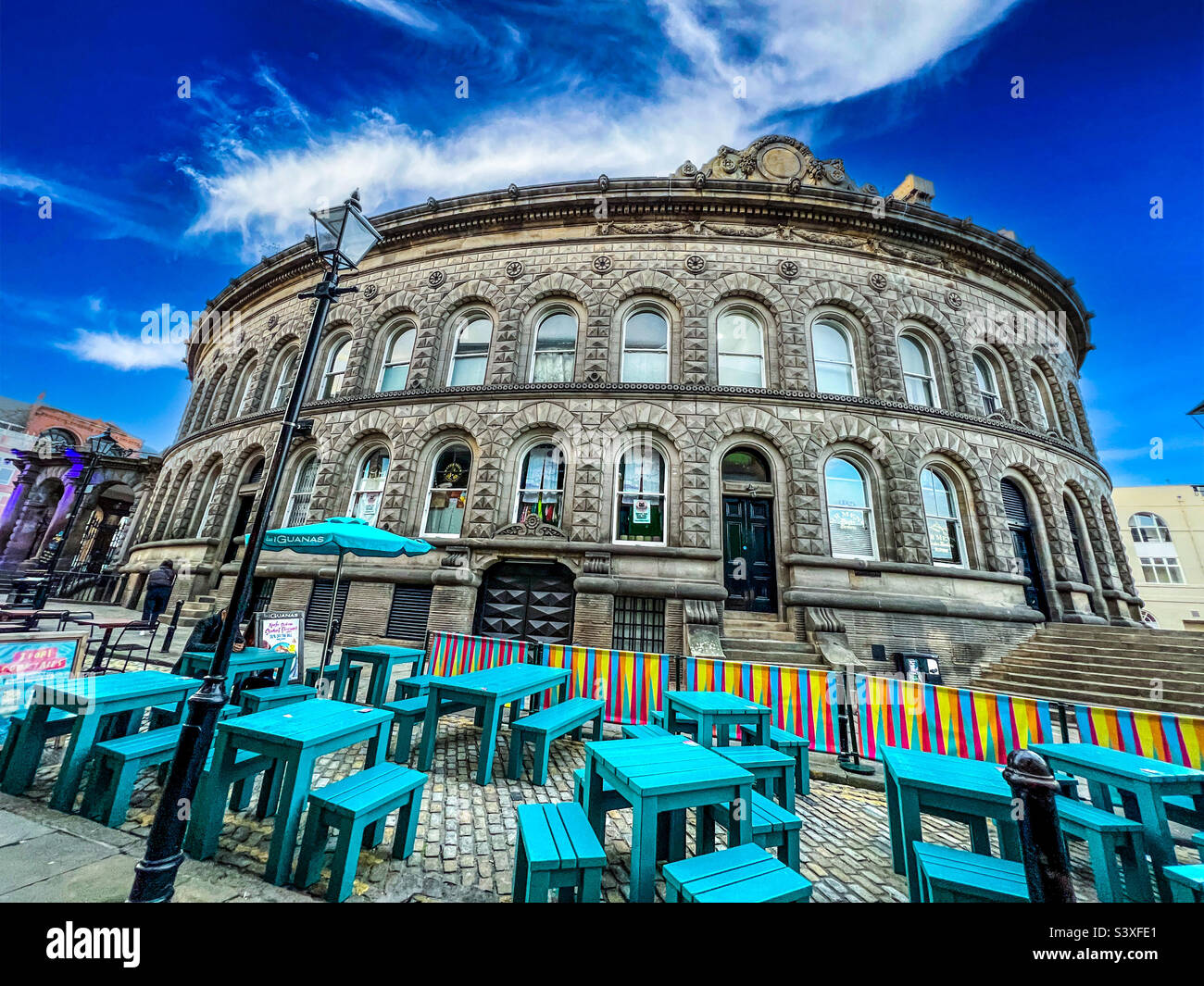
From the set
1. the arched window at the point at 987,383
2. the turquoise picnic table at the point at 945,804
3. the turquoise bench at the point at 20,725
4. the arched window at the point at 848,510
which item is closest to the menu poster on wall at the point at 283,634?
the turquoise bench at the point at 20,725

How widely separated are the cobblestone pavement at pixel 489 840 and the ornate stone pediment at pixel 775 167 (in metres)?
16.4

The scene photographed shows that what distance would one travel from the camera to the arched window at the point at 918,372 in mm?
13219

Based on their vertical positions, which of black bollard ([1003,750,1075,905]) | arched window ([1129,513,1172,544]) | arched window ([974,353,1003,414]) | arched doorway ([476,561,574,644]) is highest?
arched window ([974,353,1003,414])

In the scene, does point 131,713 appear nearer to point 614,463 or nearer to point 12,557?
point 614,463

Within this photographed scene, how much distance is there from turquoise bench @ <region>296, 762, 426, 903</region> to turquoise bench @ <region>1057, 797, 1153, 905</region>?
14.3 ft

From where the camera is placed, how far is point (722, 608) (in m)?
10.5

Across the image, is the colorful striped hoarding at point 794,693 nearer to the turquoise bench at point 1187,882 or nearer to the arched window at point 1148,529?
the turquoise bench at point 1187,882

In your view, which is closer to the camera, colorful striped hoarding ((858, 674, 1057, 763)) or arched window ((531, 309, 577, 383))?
colorful striped hoarding ((858, 674, 1057, 763))

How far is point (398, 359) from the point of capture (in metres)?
14.6

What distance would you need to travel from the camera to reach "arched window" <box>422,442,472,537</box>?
12.3 m

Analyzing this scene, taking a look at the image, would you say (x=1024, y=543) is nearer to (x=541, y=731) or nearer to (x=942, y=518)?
(x=942, y=518)

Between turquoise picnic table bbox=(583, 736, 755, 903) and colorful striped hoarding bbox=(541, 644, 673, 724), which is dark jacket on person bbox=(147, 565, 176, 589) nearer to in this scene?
colorful striped hoarding bbox=(541, 644, 673, 724)

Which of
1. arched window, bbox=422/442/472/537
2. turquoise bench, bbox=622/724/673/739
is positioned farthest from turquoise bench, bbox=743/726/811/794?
arched window, bbox=422/442/472/537
